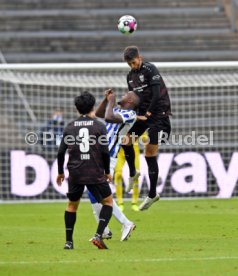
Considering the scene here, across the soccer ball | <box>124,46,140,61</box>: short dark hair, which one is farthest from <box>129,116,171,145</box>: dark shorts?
the soccer ball

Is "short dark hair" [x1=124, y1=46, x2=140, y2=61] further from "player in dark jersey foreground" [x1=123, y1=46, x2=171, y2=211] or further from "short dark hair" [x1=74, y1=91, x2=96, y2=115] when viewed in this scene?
"short dark hair" [x1=74, y1=91, x2=96, y2=115]

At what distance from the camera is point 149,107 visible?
13586 mm

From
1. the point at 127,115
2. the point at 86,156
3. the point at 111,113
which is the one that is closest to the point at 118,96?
the point at 127,115

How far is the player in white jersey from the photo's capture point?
1211 centimetres

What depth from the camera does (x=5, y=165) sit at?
20.2 m

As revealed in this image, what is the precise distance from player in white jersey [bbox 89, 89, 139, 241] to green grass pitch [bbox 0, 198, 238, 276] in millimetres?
257

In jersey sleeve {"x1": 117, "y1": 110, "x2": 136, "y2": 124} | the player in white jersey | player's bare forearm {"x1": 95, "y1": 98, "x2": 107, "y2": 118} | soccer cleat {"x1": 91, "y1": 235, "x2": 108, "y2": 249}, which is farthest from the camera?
player's bare forearm {"x1": 95, "y1": 98, "x2": 107, "y2": 118}

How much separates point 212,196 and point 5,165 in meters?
4.56

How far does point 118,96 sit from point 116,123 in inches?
394

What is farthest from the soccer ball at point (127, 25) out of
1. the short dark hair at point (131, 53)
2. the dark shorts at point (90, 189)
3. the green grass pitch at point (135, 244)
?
the dark shorts at point (90, 189)

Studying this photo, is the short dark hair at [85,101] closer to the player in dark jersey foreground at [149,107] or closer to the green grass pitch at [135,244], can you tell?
the green grass pitch at [135,244]

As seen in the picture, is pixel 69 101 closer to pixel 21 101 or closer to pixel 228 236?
pixel 21 101

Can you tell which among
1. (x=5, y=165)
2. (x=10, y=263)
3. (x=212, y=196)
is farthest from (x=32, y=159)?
(x=10, y=263)

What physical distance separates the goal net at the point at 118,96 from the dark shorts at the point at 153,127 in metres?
5.09
